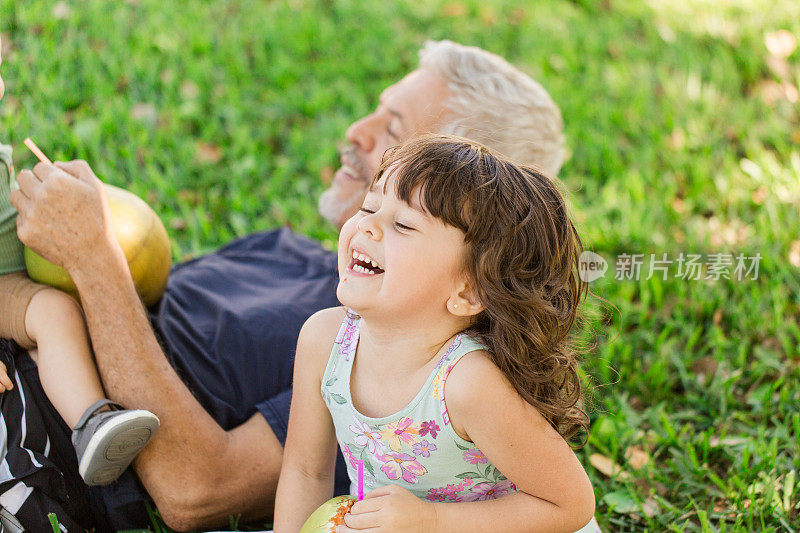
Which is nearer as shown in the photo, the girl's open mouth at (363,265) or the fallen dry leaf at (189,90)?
the girl's open mouth at (363,265)

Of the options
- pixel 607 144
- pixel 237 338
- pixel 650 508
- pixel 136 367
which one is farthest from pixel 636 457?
pixel 607 144

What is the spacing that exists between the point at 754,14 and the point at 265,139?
349 cm

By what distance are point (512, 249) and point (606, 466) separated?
1.32 m

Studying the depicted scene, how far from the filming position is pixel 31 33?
4406 millimetres

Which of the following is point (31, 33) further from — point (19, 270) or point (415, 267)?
point (415, 267)

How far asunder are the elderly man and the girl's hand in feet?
2.08

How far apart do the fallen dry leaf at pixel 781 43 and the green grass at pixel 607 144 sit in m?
0.05

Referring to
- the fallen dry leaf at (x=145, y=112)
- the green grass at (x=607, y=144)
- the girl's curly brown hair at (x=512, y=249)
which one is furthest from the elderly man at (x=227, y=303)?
the fallen dry leaf at (x=145, y=112)

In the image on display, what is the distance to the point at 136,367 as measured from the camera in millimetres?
2219

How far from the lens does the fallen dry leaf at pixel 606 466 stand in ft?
8.72

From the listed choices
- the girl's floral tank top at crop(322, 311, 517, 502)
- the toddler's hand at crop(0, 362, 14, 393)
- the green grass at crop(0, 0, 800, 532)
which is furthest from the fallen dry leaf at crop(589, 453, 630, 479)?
the toddler's hand at crop(0, 362, 14, 393)

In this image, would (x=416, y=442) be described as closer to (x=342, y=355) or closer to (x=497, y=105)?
(x=342, y=355)

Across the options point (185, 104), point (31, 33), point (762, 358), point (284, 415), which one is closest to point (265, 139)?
point (185, 104)

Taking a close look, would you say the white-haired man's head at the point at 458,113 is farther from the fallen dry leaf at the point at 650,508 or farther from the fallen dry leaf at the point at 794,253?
the fallen dry leaf at the point at 794,253
